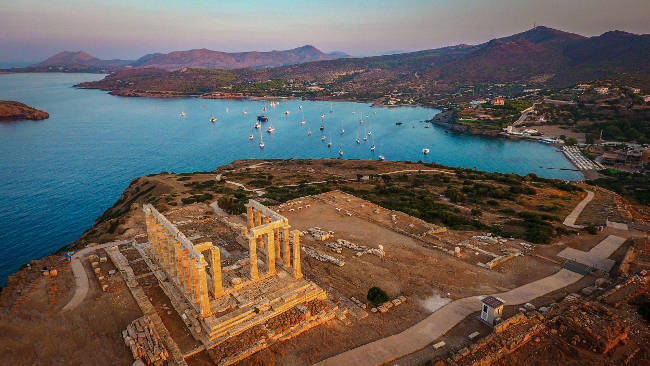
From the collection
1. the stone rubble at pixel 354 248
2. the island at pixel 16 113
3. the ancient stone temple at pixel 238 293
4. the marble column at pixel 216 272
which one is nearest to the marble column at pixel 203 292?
the ancient stone temple at pixel 238 293

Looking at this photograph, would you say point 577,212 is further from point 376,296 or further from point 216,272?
point 216,272

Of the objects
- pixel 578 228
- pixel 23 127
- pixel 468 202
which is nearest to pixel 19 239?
pixel 468 202

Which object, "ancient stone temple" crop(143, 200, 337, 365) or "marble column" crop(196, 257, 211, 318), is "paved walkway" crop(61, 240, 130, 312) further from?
"marble column" crop(196, 257, 211, 318)

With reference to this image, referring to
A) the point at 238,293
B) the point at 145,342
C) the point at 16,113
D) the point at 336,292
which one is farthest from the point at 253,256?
the point at 16,113

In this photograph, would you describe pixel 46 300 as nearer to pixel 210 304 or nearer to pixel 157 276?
pixel 157 276

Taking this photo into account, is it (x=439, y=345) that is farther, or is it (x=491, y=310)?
(x=491, y=310)

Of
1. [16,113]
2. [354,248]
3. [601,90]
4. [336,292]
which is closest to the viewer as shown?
[336,292]
